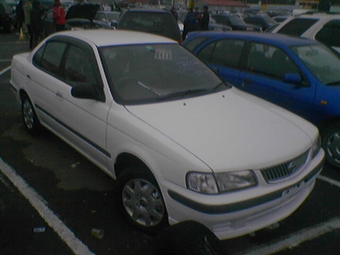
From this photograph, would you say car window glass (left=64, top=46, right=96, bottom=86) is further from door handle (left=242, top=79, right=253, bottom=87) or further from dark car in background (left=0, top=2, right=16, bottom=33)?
dark car in background (left=0, top=2, right=16, bottom=33)

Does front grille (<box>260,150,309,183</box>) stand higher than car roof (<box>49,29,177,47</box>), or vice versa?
car roof (<box>49,29,177,47</box>)

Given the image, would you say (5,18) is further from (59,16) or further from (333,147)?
(333,147)

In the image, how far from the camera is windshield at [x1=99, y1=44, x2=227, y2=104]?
355 centimetres

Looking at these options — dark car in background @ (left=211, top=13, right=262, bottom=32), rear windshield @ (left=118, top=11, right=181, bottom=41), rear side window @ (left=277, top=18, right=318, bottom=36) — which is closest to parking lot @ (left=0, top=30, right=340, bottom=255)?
rear side window @ (left=277, top=18, right=318, bottom=36)

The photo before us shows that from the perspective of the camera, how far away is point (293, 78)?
4.66 metres

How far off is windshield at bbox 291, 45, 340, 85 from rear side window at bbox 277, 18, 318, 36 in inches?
92.1

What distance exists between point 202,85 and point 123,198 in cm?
146

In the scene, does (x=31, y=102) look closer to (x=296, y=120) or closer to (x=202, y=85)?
(x=202, y=85)

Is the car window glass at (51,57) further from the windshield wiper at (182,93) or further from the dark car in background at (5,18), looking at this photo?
the dark car in background at (5,18)

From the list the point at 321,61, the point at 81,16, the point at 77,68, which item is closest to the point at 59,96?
the point at 77,68

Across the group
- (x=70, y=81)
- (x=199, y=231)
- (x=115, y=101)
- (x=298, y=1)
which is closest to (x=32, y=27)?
(x=70, y=81)

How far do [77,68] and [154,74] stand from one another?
0.86 m

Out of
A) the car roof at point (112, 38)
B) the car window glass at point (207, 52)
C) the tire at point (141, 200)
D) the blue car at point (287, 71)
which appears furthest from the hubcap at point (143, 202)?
the car window glass at point (207, 52)

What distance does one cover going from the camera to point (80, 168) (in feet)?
14.4
